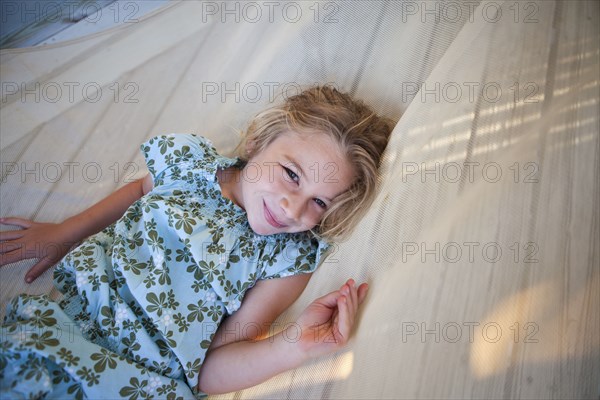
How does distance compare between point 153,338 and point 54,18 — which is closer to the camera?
point 153,338

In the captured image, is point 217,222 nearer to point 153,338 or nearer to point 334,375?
point 153,338

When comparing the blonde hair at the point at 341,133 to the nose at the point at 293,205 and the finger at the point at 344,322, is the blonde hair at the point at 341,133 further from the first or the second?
the finger at the point at 344,322

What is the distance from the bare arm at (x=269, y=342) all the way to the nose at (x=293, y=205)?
0.16m

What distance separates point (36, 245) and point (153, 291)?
1.09ft

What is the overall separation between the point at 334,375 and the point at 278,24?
3.01ft

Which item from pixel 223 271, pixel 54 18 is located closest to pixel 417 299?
pixel 223 271

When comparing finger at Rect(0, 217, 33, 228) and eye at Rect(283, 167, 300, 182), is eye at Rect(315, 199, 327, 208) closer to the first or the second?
eye at Rect(283, 167, 300, 182)

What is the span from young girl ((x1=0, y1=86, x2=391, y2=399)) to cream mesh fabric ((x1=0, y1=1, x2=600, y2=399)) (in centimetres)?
5

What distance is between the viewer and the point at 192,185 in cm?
110

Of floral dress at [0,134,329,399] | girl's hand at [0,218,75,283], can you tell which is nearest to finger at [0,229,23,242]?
girl's hand at [0,218,75,283]

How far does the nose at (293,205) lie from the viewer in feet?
3.20

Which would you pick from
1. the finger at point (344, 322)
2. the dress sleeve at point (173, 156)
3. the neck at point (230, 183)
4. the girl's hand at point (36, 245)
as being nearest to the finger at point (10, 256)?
the girl's hand at point (36, 245)

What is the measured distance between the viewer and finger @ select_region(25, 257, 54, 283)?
42.0 inches

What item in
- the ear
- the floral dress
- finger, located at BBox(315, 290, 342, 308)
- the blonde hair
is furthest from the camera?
the ear
